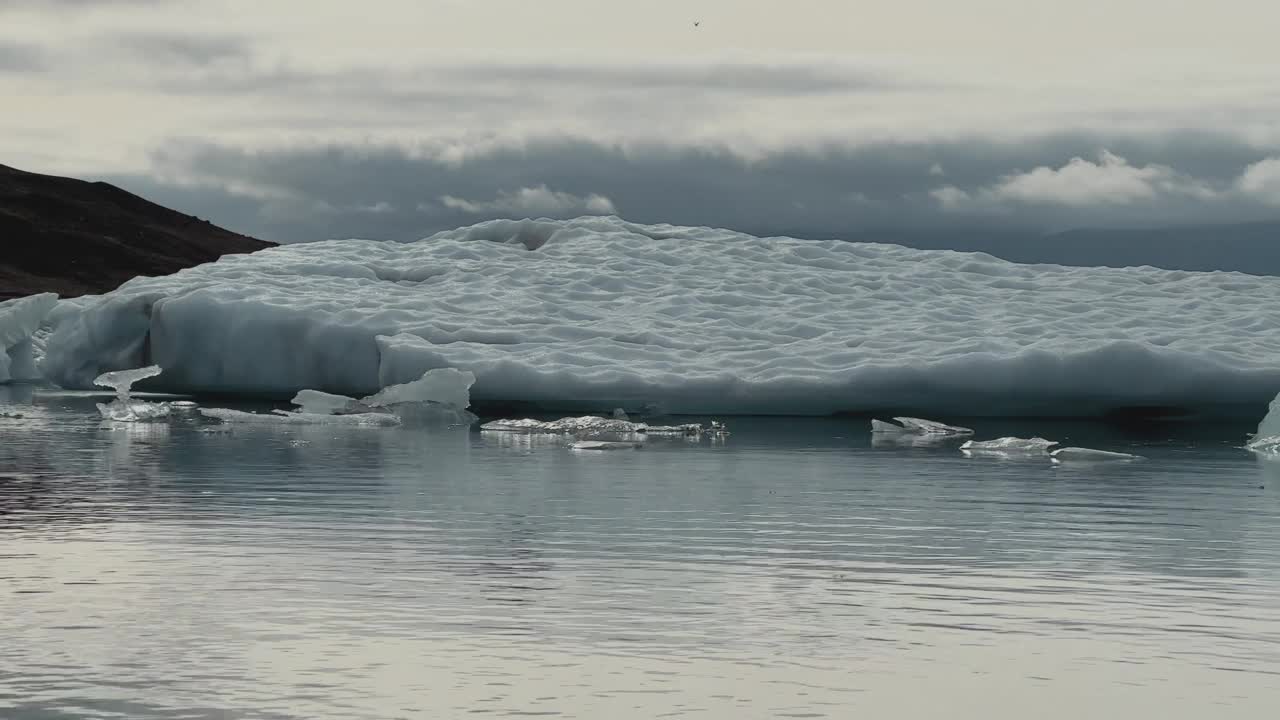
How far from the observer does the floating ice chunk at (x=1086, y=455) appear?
17266 millimetres

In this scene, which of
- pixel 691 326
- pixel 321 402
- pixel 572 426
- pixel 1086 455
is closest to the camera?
pixel 1086 455

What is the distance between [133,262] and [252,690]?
97.3 m

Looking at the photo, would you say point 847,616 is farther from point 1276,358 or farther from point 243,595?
point 1276,358

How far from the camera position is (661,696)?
19.0 ft

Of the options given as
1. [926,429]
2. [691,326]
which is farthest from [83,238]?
[926,429]

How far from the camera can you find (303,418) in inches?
898

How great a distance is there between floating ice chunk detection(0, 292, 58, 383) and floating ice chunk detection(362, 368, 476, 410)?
10613mm

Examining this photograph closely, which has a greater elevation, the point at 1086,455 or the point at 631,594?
the point at 1086,455

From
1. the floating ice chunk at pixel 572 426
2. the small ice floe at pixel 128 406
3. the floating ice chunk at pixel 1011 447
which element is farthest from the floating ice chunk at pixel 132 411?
the floating ice chunk at pixel 1011 447

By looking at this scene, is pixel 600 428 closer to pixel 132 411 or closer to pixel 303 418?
pixel 303 418

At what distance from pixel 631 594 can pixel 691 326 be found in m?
18.7

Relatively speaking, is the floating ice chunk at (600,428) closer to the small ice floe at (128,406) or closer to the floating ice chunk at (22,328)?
the small ice floe at (128,406)

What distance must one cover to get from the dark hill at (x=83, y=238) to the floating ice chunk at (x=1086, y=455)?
3089 inches

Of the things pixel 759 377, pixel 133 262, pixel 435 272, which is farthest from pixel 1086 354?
pixel 133 262
